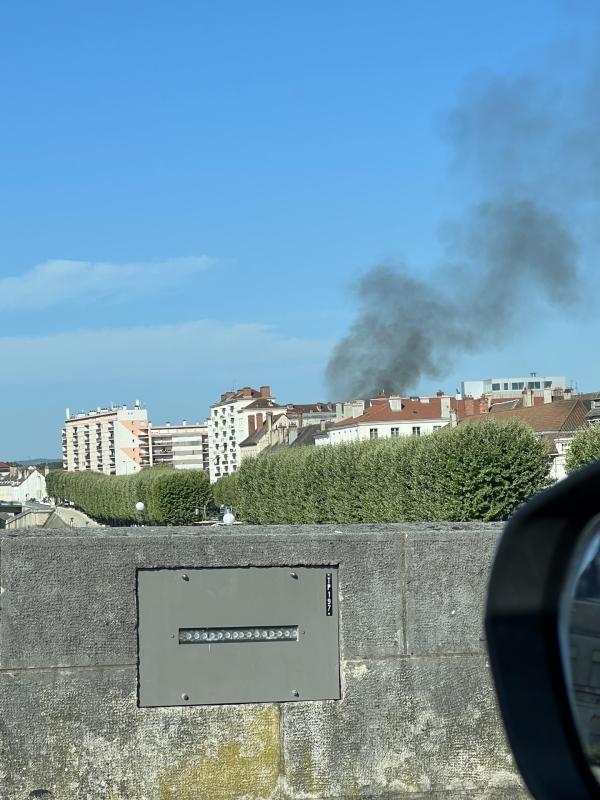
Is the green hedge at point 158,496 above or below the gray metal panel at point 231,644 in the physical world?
above

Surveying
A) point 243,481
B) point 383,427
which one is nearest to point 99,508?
point 383,427

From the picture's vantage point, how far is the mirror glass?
5.09 feet

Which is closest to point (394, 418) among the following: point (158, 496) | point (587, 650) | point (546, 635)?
point (158, 496)

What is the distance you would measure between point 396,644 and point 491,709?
1.69ft

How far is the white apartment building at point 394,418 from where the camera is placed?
127938 millimetres

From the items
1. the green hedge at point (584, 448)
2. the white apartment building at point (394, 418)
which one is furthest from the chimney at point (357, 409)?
the green hedge at point (584, 448)

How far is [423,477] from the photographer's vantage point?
113 feet

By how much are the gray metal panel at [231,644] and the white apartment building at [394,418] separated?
12017cm

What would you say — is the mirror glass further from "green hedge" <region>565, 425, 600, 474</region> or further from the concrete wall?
"green hedge" <region>565, 425, 600, 474</region>

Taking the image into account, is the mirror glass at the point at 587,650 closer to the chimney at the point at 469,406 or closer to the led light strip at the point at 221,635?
the led light strip at the point at 221,635

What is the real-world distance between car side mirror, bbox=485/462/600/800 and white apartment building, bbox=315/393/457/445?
404 ft

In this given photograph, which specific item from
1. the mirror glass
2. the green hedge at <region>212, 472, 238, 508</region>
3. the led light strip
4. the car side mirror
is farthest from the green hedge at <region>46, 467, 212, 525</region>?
the mirror glass

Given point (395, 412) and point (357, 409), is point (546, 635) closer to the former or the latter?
point (395, 412)

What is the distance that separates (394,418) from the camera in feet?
424
